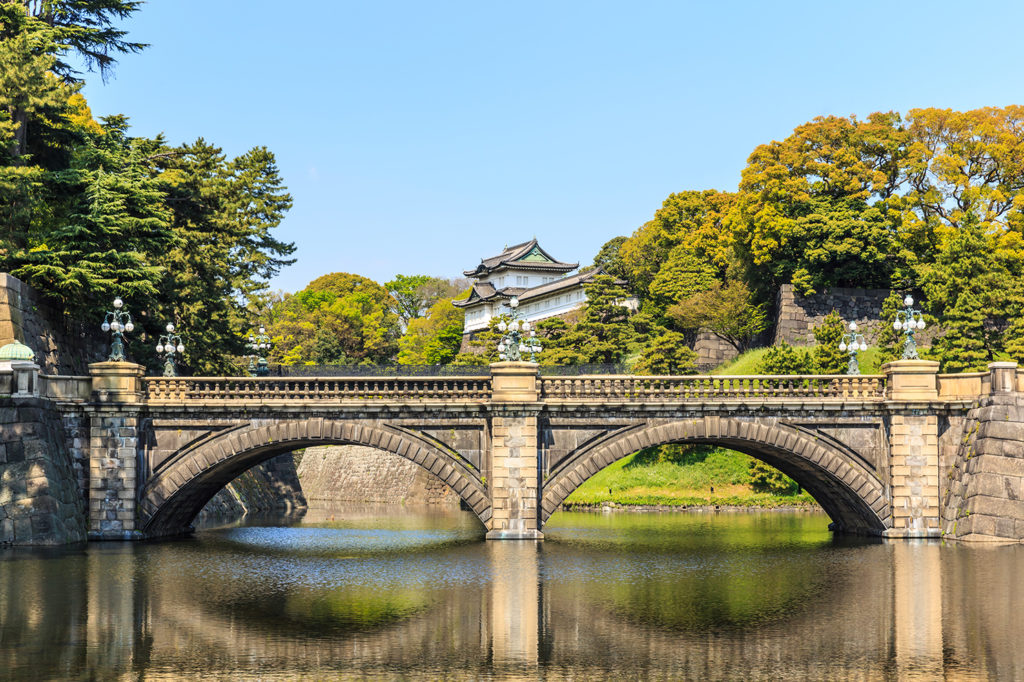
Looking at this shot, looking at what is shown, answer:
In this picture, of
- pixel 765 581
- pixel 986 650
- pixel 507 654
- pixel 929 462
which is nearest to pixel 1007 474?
pixel 929 462

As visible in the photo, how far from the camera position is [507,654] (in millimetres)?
18812

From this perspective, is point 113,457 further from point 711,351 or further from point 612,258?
point 612,258

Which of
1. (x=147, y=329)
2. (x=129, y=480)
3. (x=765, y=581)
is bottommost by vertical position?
(x=765, y=581)

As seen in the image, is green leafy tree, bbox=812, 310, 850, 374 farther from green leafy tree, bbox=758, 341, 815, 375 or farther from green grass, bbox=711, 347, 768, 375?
green grass, bbox=711, 347, 768, 375

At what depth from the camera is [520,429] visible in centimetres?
3753

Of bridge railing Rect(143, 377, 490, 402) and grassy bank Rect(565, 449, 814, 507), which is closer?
bridge railing Rect(143, 377, 490, 402)

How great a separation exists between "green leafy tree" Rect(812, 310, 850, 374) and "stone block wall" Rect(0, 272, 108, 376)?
37.9 meters

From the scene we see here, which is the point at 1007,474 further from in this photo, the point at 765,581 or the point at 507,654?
the point at 507,654

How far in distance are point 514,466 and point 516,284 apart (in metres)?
76.9

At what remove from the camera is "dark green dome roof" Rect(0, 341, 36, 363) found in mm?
35969

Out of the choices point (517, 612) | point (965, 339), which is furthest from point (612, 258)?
point (517, 612)

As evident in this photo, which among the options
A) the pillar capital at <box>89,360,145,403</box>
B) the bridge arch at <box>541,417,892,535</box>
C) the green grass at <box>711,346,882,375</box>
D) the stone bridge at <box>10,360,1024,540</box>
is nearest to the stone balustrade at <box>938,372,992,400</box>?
the stone bridge at <box>10,360,1024,540</box>

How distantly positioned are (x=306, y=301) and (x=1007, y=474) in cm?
9657

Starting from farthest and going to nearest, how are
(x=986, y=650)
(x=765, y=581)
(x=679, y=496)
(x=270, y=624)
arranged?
(x=679, y=496) → (x=765, y=581) → (x=270, y=624) → (x=986, y=650)
